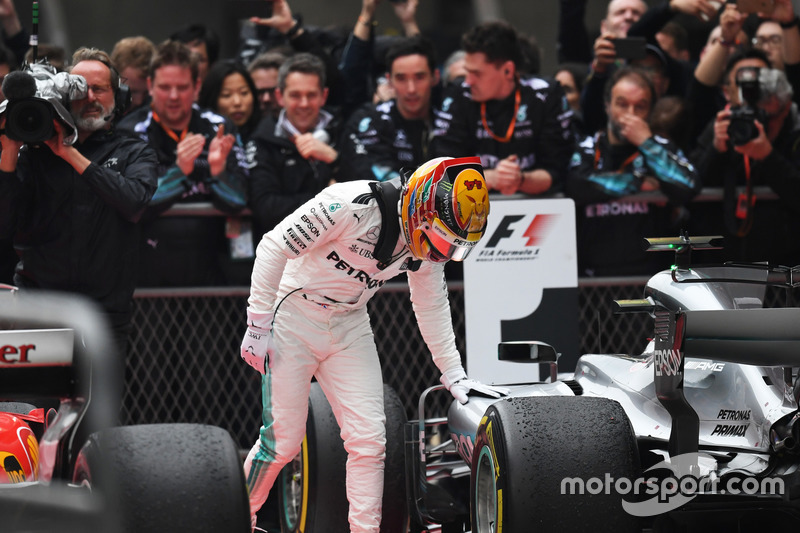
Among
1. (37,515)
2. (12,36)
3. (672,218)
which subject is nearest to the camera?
(37,515)

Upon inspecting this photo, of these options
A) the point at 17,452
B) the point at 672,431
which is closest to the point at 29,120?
the point at 17,452

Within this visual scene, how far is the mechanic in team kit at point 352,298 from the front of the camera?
190 inches

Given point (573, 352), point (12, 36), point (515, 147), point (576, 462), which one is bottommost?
point (573, 352)

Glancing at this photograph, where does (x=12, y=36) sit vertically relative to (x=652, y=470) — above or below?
above

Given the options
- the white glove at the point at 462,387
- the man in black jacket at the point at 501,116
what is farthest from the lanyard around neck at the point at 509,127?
the white glove at the point at 462,387

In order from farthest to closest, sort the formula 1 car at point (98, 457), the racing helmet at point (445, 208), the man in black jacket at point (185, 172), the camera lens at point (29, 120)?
the man in black jacket at point (185, 172), the camera lens at point (29, 120), the racing helmet at point (445, 208), the formula 1 car at point (98, 457)

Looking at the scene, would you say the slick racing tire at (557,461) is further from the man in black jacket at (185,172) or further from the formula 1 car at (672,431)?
the man in black jacket at (185,172)

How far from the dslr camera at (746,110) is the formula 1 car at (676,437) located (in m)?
2.63

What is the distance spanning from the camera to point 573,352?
6.83m

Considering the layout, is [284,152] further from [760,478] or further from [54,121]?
[760,478]

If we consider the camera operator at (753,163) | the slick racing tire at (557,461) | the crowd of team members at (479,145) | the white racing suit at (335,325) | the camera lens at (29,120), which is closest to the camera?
the slick racing tire at (557,461)

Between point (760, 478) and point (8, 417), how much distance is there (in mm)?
2762

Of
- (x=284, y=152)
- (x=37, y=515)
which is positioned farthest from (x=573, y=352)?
(x=37, y=515)

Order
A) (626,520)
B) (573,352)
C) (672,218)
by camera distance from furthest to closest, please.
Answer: (672,218) < (573,352) < (626,520)
